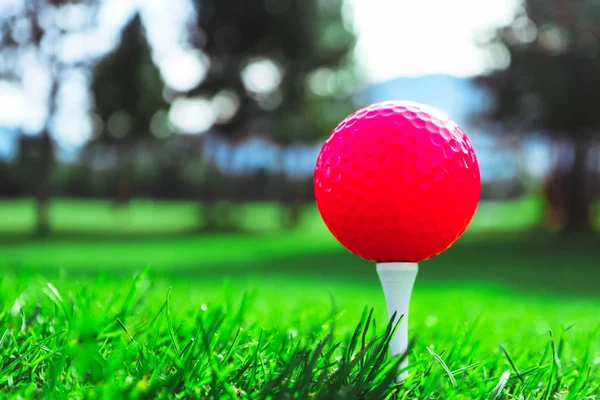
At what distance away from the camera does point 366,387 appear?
1.14 m

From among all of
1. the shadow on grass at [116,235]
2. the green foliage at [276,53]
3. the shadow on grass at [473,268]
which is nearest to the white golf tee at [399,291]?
the shadow on grass at [473,268]

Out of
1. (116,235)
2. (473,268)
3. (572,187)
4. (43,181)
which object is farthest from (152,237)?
(572,187)

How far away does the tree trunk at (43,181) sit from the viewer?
1717cm

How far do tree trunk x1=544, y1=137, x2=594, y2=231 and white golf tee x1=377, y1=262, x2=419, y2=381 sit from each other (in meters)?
17.4

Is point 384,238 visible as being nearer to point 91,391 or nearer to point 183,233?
point 91,391

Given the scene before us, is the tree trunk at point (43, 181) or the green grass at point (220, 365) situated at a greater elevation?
the green grass at point (220, 365)

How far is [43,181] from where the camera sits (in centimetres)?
1741

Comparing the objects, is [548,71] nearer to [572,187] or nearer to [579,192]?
[572,187]

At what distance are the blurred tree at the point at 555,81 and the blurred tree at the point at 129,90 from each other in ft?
38.3

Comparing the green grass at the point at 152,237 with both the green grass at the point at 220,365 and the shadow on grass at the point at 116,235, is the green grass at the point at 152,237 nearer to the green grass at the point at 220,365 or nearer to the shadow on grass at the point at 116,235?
the shadow on grass at the point at 116,235

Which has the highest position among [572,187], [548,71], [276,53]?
[276,53]

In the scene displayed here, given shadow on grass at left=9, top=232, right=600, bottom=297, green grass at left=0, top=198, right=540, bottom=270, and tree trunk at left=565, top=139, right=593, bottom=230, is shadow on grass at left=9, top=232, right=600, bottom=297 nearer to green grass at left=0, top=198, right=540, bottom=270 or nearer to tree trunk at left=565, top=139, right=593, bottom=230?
green grass at left=0, top=198, right=540, bottom=270

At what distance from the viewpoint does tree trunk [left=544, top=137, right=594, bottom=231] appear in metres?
17.1

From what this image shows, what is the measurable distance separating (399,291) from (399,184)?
25cm
